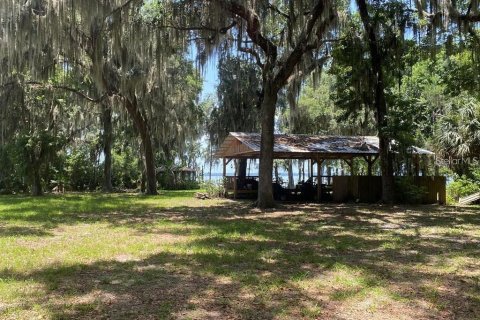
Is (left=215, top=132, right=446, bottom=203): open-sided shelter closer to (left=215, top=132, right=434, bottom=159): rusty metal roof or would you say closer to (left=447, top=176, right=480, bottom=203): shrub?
(left=215, top=132, right=434, bottom=159): rusty metal roof

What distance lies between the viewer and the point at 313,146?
728 inches

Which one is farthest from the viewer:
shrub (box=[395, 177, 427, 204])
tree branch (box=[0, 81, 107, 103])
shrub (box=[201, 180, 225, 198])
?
shrub (box=[201, 180, 225, 198])

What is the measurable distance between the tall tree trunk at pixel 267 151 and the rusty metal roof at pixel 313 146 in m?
2.69

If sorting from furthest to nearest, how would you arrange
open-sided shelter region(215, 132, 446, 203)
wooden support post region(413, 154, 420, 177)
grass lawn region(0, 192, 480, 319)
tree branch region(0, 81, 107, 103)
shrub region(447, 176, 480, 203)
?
tree branch region(0, 81, 107, 103), shrub region(447, 176, 480, 203), wooden support post region(413, 154, 420, 177), open-sided shelter region(215, 132, 446, 203), grass lawn region(0, 192, 480, 319)

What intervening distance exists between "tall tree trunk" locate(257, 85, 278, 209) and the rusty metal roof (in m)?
2.69

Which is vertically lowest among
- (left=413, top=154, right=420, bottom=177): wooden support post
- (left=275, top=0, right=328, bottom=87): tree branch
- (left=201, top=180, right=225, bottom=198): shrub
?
(left=201, top=180, right=225, bottom=198): shrub

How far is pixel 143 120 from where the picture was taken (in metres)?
22.2

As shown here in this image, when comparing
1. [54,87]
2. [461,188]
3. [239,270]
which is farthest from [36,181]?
[239,270]

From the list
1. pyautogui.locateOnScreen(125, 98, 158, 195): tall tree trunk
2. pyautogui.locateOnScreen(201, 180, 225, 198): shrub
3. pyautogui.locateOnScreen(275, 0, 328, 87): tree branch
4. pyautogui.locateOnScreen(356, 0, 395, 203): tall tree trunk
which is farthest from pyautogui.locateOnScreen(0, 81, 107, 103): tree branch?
pyautogui.locateOnScreen(356, 0, 395, 203): tall tree trunk

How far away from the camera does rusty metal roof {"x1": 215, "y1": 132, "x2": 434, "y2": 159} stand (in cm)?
1780

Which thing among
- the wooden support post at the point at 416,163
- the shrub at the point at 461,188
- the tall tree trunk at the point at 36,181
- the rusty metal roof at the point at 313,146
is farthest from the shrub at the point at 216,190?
the shrub at the point at 461,188

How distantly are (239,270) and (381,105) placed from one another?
11696 mm

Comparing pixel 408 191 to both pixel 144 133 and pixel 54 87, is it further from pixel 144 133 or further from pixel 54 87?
pixel 54 87

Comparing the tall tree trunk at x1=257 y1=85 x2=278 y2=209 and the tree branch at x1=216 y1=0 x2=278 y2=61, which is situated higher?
the tree branch at x1=216 y1=0 x2=278 y2=61
